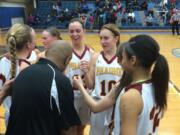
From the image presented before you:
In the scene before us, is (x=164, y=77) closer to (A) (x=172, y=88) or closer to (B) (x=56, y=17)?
(A) (x=172, y=88)

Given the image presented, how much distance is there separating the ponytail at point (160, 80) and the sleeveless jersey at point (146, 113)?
0.11ft

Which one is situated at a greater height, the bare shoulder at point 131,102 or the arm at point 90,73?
the bare shoulder at point 131,102

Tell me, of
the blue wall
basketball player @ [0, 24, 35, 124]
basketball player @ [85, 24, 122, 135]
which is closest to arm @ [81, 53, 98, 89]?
basketball player @ [85, 24, 122, 135]

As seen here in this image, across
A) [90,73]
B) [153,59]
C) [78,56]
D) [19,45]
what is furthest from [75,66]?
[153,59]

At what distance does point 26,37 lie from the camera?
2535mm

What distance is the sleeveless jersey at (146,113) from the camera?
6.52ft

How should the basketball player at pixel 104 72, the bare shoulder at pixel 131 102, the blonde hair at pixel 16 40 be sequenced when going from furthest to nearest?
the basketball player at pixel 104 72, the blonde hair at pixel 16 40, the bare shoulder at pixel 131 102

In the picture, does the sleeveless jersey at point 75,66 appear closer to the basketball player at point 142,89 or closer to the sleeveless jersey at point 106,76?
the sleeveless jersey at point 106,76

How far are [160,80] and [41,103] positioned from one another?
0.76 m

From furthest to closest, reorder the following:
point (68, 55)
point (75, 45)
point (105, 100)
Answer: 1. point (75, 45)
2. point (105, 100)
3. point (68, 55)

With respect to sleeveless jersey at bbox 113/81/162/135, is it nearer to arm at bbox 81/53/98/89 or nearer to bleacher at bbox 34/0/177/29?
arm at bbox 81/53/98/89

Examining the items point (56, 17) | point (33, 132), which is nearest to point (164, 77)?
point (33, 132)

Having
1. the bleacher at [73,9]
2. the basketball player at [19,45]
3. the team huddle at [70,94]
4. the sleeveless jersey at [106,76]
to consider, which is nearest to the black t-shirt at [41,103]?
the team huddle at [70,94]

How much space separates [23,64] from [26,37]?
0.21 m
